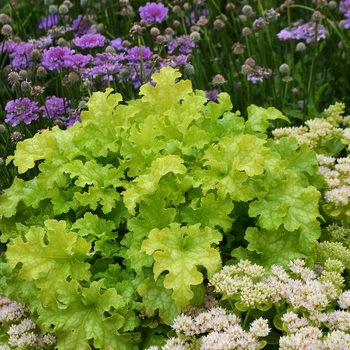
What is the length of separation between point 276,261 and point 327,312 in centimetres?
29

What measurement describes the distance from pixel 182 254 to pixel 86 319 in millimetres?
403

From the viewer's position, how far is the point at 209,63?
3.95 metres

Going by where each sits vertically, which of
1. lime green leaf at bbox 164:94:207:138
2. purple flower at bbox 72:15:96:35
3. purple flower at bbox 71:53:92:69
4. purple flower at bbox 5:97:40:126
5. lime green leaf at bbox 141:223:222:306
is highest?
purple flower at bbox 71:53:92:69

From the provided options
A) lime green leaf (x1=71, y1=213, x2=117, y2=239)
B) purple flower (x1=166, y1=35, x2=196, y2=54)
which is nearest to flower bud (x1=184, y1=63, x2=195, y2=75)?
purple flower (x1=166, y1=35, x2=196, y2=54)

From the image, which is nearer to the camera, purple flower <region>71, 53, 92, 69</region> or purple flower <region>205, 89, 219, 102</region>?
purple flower <region>71, 53, 92, 69</region>

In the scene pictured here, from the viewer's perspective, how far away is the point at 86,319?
7.30ft

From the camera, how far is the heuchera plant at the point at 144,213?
221 cm

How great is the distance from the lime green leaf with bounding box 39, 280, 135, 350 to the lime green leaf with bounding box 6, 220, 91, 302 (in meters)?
0.06

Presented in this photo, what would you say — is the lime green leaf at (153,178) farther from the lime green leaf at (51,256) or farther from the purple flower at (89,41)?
the purple flower at (89,41)

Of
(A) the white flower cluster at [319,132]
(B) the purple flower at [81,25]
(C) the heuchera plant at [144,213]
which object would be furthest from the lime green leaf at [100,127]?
(B) the purple flower at [81,25]

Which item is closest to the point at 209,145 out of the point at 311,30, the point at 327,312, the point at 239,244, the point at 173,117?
the point at 173,117

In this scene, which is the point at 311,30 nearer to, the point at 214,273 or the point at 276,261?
the point at 276,261

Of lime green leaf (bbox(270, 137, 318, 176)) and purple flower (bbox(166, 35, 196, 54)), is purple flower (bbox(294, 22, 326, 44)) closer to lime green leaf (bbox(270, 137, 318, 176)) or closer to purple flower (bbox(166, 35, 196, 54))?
purple flower (bbox(166, 35, 196, 54))

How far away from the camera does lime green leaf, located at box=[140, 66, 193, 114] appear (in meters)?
2.73
